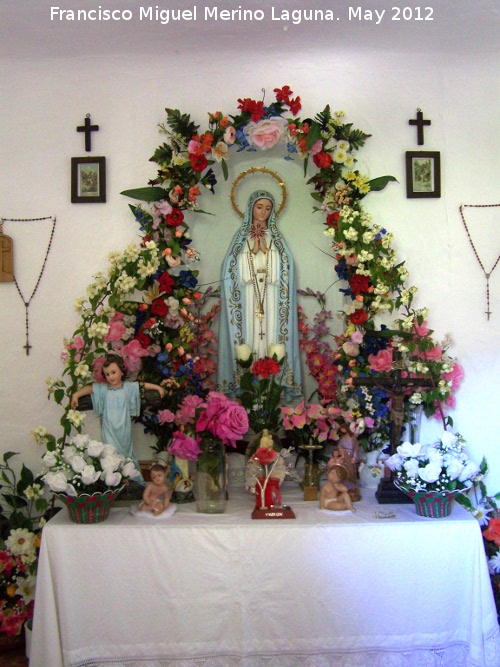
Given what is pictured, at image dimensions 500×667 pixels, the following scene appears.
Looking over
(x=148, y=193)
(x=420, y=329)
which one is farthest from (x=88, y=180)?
(x=420, y=329)

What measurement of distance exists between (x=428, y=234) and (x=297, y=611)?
6.61ft

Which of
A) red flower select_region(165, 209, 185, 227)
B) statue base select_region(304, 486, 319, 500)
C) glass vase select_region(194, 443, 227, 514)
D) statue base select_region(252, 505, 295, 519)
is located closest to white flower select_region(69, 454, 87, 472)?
glass vase select_region(194, 443, 227, 514)

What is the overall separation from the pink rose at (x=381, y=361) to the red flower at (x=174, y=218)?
118 cm

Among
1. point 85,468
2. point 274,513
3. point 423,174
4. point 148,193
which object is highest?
point 423,174

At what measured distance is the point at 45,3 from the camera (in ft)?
10.3

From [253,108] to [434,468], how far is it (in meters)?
1.95

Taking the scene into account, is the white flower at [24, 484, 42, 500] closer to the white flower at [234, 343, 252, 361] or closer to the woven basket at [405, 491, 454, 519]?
the white flower at [234, 343, 252, 361]

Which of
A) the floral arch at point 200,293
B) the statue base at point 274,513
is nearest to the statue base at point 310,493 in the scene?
the statue base at point 274,513

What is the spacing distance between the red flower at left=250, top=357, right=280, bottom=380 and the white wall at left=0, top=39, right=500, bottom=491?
0.75m

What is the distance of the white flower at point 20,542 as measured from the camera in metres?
3.36

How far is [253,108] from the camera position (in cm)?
346

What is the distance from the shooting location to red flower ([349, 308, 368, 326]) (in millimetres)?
3465

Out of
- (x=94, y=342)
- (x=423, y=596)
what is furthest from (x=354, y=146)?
(x=423, y=596)

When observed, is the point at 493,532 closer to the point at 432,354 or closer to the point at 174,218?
the point at 432,354
